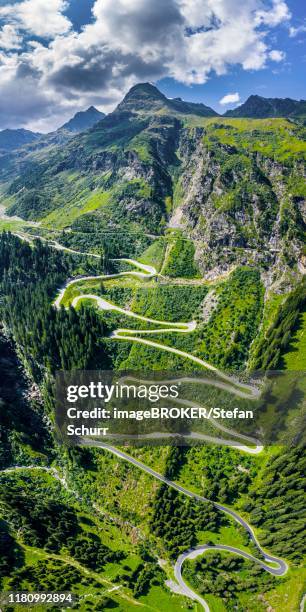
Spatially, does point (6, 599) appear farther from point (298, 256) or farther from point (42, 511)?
point (298, 256)

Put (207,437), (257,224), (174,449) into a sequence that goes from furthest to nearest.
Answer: (257,224)
(207,437)
(174,449)

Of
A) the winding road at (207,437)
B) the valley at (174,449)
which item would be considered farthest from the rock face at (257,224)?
the winding road at (207,437)

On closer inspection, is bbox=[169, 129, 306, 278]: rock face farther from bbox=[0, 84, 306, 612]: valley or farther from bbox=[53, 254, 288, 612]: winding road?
bbox=[53, 254, 288, 612]: winding road

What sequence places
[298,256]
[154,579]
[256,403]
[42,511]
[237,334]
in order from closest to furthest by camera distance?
[154,579] → [42,511] → [256,403] → [237,334] → [298,256]

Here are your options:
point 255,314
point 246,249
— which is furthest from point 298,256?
point 255,314

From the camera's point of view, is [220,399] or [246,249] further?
[246,249]

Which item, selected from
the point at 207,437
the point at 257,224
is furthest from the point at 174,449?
the point at 257,224

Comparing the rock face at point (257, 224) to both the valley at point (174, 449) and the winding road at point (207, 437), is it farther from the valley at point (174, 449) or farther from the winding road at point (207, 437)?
the winding road at point (207, 437)

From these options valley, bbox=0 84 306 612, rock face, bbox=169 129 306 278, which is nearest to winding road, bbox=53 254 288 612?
valley, bbox=0 84 306 612

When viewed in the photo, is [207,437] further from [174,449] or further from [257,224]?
[257,224]

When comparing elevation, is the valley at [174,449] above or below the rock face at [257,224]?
below

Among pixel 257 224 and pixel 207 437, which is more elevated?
pixel 257 224
